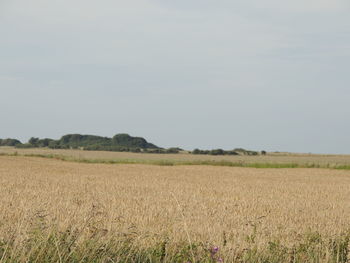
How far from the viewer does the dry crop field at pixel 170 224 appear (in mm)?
6043

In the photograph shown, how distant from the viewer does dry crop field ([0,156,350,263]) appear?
19.8 feet

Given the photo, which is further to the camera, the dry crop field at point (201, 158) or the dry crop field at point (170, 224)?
the dry crop field at point (201, 158)

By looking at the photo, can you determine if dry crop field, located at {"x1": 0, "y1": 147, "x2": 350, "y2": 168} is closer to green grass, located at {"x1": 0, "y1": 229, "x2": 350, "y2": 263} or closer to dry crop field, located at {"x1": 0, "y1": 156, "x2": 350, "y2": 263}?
dry crop field, located at {"x1": 0, "y1": 156, "x2": 350, "y2": 263}

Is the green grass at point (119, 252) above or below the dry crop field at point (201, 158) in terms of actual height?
below

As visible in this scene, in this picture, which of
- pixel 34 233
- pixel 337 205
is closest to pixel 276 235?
pixel 34 233

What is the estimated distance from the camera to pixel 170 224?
10062mm

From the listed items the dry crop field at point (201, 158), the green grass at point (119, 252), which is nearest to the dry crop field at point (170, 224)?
the green grass at point (119, 252)

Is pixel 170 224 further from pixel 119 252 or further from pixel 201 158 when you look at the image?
pixel 201 158

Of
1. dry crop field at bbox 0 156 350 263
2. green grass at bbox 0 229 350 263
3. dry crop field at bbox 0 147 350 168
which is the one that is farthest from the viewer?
dry crop field at bbox 0 147 350 168

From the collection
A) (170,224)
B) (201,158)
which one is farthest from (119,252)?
(201,158)

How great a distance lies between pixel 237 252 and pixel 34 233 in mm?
2408

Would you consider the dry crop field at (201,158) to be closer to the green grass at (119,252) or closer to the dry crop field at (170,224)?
the dry crop field at (170,224)

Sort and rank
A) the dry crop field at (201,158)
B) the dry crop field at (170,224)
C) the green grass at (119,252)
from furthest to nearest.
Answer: the dry crop field at (201,158) → the dry crop field at (170,224) → the green grass at (119,252)

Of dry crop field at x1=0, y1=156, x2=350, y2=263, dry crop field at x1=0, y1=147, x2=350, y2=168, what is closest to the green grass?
dry crop field at x1=0, y1=156, x2=350, y2=263
